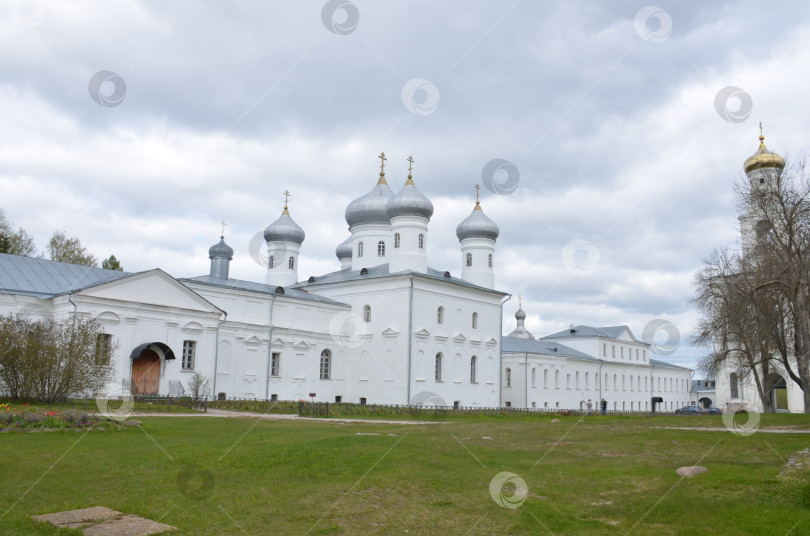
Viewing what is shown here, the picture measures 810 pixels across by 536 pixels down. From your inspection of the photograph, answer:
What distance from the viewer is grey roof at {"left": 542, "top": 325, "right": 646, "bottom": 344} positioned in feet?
211

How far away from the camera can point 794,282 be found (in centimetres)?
2350

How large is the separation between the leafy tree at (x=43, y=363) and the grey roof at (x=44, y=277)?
189 inches

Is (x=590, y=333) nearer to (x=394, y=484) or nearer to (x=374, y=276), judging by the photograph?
(x=374, y=276)

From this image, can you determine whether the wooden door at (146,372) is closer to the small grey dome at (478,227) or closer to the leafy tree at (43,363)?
the leafy tree at (43,363)

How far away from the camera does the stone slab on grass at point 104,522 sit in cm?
698

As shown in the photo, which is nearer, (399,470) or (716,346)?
(399,470)

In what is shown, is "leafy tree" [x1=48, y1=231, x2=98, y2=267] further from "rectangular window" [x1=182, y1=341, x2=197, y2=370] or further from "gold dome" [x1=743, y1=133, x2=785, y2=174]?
"gold dome" [x1=743, y1=133, x2=785, y2=174]

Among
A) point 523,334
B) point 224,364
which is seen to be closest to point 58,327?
point 224,364

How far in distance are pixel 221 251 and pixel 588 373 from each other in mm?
35470

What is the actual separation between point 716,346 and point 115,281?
34.0m

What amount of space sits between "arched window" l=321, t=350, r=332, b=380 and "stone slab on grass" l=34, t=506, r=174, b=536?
105 ft

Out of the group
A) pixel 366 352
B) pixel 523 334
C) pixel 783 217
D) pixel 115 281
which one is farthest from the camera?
pixel 523 334

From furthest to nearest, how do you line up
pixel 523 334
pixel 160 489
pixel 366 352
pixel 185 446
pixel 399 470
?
pixel 523 334, pixel 366 352, pixel 185 446, pixel 399 470, pixel 160 489

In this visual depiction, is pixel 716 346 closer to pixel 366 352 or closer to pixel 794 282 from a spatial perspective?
pixel 794 282
